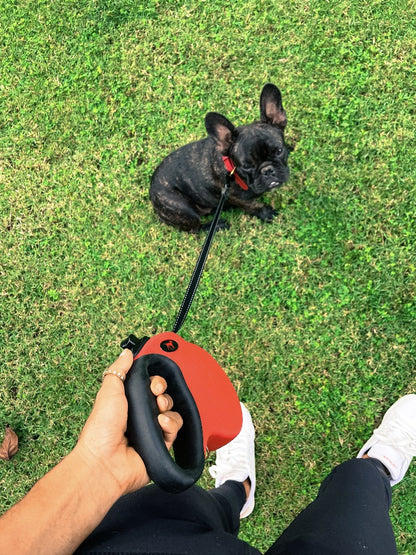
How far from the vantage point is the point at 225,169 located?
3.16 m

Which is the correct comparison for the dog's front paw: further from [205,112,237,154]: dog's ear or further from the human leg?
the human leg

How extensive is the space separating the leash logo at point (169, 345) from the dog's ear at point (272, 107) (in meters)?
1.90

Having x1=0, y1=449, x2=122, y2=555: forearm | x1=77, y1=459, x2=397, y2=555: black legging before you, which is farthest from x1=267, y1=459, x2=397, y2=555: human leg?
x1=0, y1=449, x2=122, y2=555: forearm

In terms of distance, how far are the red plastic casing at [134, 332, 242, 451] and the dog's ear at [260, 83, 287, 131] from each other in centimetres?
185

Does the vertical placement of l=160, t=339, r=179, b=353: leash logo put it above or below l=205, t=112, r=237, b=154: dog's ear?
below

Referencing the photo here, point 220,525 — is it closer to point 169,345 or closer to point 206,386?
point 206,386

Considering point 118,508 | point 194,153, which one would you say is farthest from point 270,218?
point 118,508

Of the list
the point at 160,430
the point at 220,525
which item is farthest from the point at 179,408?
the point at 220,525

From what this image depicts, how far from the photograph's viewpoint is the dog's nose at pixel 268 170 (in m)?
3.02

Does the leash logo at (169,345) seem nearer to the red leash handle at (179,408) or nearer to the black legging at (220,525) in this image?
the red leash handle at (179,408)

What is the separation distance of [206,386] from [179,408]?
1.66 ft

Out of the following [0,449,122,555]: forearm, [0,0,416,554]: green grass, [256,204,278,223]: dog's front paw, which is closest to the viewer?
[0,449,122,555]: forearm

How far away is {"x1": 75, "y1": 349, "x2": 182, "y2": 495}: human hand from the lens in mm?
1627

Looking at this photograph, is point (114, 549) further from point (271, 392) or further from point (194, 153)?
point (194, 153)
